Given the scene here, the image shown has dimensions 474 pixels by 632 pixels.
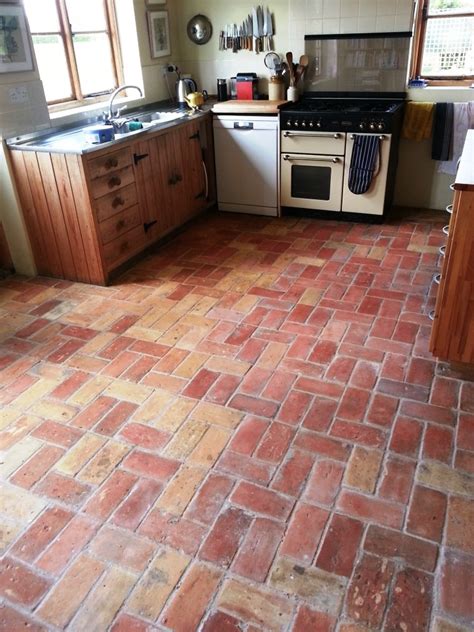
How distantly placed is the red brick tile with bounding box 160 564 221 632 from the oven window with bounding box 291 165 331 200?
11.1 ft

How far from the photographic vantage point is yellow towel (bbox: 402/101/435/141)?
13.8ft

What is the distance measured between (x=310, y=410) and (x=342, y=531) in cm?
65

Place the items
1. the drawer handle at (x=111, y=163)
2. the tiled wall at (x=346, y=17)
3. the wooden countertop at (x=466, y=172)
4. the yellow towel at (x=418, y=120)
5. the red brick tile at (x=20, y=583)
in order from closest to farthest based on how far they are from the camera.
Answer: the red brick tile at (x=20, y=583)
the wooden countertop at (x=466, y=172)
the drawer handle at (x=111, y=163)
the tiled wall at (x=346, y=17)
the yellow towel at (x=418, y=120)

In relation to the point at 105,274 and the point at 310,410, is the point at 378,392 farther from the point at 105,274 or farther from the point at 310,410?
the point at 105,274

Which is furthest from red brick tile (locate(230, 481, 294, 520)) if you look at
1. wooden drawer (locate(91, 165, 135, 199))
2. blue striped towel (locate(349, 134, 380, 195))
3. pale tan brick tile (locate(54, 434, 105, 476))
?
blue striped towel (locate(349, 134, 380, 195))

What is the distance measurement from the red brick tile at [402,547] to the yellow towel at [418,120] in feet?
11.5

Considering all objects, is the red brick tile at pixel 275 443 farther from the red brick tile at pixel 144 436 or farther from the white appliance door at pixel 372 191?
the white appliance door at pixel 372 191

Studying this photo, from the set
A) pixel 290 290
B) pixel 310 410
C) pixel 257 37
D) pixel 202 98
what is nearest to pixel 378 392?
pixel 310 410

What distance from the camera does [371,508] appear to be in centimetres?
185

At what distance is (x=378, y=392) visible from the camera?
7.98 ft

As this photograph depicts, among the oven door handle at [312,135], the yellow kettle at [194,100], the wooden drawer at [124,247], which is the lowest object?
the wooden drawer at [124,247]

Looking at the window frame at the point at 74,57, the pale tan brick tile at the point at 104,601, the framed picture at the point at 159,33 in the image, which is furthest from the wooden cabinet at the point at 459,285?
the framed picture at the point at 159,33

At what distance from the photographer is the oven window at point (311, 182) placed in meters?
4.34

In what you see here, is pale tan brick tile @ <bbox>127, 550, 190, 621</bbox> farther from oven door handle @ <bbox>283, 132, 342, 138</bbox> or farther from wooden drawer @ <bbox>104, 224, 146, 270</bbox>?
oven door handle @ <bbox>283, 132, 342, 138</bbox>
